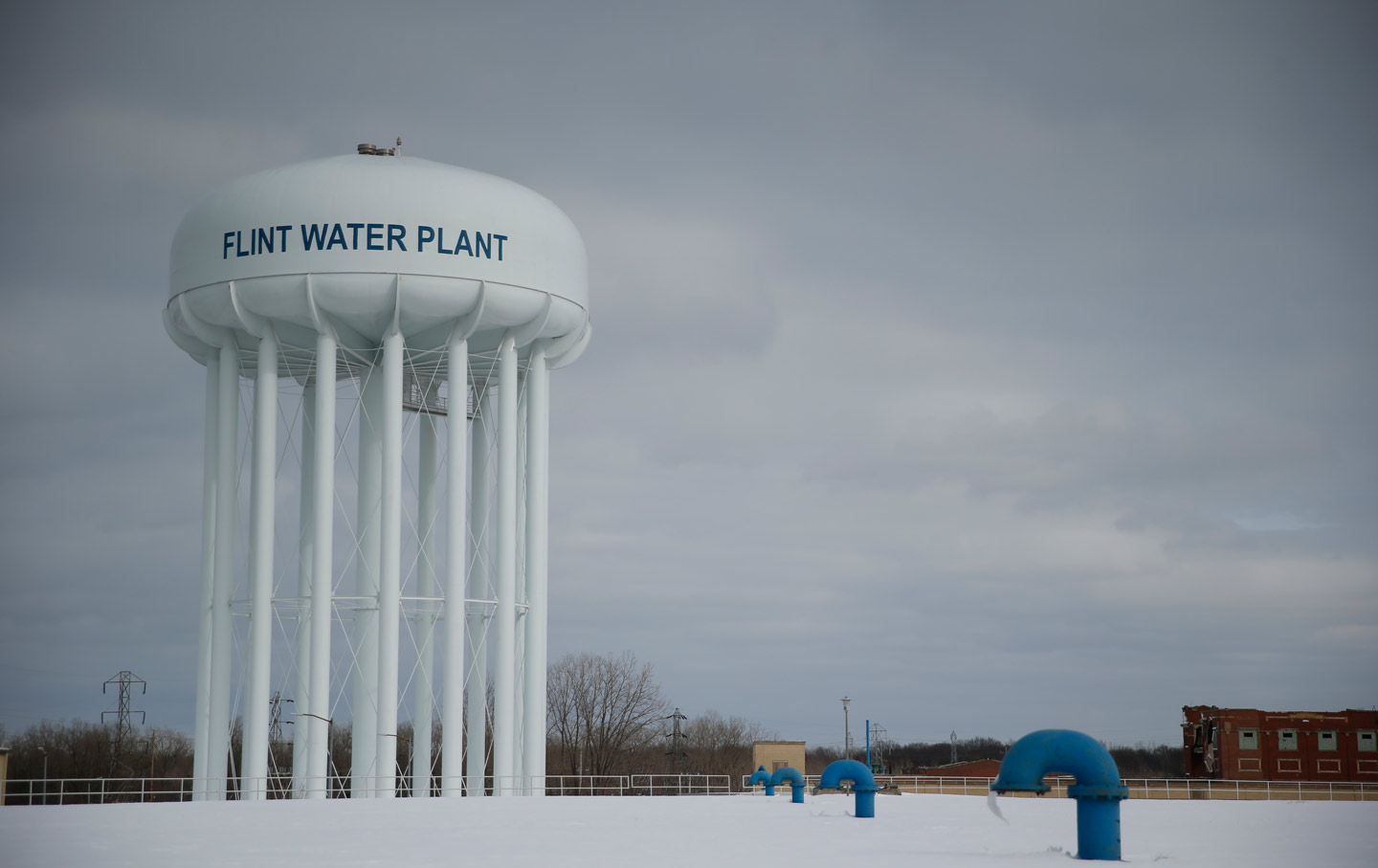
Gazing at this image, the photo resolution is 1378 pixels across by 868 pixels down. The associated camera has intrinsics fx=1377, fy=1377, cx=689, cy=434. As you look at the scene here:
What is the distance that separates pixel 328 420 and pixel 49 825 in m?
14.6

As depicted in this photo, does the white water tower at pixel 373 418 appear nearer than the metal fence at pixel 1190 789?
Yes

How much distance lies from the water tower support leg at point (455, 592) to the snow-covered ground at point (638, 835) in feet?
22.2

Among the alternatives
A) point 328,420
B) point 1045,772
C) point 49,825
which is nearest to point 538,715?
point 328,420

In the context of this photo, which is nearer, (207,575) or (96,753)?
(207,575)

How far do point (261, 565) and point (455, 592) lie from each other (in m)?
4.28

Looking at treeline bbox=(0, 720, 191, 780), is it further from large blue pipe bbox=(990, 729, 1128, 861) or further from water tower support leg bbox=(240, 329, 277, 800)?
large blue pipe bbox=(990, 729, 1128, 861)

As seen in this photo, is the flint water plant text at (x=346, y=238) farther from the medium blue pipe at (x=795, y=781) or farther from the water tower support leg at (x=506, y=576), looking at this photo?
the medium blue pipe at (x=795, y=781)

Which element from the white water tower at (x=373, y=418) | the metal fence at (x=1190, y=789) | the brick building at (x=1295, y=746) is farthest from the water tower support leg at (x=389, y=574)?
the brick building at (x=1295, y=746)

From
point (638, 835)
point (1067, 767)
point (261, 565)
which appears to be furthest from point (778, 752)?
point (1067, 767)

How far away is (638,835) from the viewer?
13.7 m

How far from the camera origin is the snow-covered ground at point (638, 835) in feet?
35.6

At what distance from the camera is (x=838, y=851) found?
11539mm

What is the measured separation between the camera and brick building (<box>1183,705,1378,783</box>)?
6638cm

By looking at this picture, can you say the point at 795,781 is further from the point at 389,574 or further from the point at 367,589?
the point at 367,589
